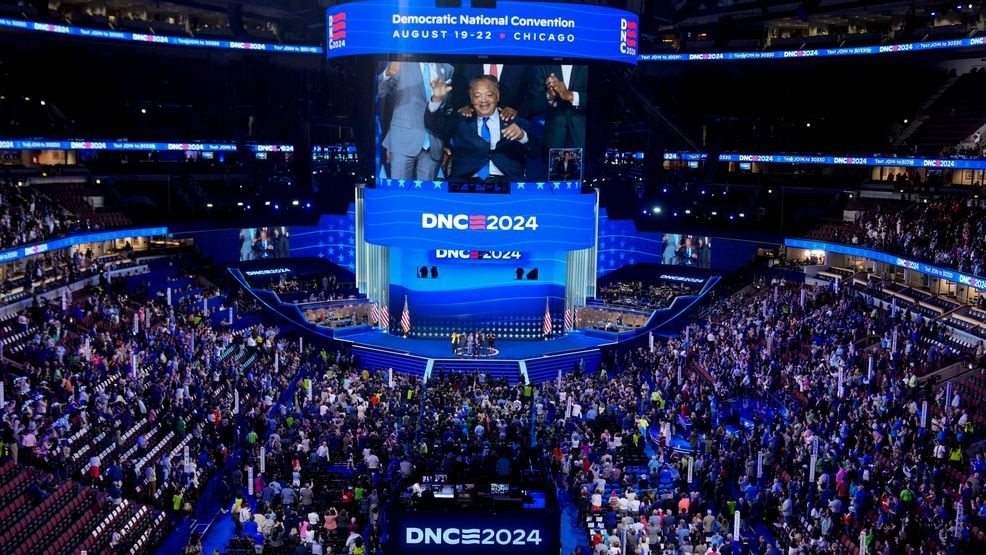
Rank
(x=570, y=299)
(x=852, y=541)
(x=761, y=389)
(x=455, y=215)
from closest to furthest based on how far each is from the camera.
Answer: (x=852, y=541) < (x=761, y=389) < (x=455, y=215) < (x=570, y=299)

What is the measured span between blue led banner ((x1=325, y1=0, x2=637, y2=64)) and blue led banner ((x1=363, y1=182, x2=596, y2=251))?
576 centimetres

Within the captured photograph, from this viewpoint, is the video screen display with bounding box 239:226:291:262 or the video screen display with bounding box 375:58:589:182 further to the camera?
the video screen display with bounding box 239:226:291:262

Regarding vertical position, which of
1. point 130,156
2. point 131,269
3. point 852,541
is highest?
point 130,156

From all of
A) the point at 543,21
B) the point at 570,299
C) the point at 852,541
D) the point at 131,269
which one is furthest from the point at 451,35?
the point at 852,541

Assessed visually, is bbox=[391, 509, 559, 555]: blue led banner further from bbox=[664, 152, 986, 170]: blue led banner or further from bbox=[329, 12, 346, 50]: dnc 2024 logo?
bbox=[329, 12, 346, 50]: dnc 2024 logo

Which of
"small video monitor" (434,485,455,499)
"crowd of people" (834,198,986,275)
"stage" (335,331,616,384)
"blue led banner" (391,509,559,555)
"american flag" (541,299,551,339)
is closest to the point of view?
"blue led banner" (391,509,559,555)

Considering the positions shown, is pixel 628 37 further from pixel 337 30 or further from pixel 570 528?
pixel 570 528

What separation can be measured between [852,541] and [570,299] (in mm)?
24498

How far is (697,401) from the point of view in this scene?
105 feet

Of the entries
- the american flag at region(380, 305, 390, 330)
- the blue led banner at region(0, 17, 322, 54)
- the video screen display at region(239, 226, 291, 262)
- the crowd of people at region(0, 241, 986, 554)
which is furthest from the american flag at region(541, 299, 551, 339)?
the blue led banner at region(0, 17, 322, 54)

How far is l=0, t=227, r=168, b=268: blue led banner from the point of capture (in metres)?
34.1

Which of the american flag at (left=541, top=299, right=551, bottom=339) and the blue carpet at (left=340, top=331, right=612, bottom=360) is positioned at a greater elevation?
→ the american flag at (left=541, top=299, right=551, bottom=339)

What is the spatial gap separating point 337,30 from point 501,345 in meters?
14.6

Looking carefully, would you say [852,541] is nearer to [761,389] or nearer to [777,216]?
[761,389]
